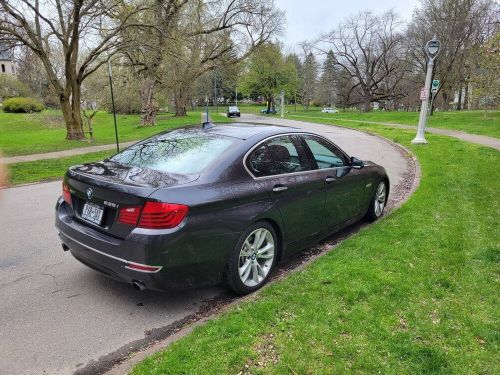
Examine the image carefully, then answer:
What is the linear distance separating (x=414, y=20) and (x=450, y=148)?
1315 inches

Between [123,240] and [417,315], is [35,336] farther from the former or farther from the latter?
[417,315]

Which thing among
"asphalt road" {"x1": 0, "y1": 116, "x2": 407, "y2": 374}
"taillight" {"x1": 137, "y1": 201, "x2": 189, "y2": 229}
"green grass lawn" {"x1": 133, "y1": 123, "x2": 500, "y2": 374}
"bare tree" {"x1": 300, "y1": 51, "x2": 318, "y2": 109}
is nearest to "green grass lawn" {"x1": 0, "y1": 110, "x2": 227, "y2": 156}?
"asphalt road" {"x1": 0, "y1": 116, "x2": 407, "y2": 374}

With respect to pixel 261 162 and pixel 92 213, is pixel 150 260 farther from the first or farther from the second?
pixel 261 162

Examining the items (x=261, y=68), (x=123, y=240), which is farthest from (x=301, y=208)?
(x=261, y=68)

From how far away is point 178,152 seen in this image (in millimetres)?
4035

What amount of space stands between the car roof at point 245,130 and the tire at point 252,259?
1.01 meters

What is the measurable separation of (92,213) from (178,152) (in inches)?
40.1

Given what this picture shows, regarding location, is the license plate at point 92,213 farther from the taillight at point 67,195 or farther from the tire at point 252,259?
the tire at point 252,259

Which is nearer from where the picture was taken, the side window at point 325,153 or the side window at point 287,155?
the side window at point 287,155

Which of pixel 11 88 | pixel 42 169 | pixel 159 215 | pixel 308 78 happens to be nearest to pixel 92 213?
pixel 159 215

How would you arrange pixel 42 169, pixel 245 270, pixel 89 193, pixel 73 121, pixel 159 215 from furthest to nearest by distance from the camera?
pixel 73 121, pixel 42 169, pixel 245 270, pixel 89 193, pixel 159 215

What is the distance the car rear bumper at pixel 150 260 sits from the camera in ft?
10.3

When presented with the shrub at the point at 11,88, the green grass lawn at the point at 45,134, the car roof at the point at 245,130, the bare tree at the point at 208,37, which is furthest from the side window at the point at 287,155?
the shrub at the point at 11,88

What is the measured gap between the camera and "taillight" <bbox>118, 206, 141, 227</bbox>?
318 cm
